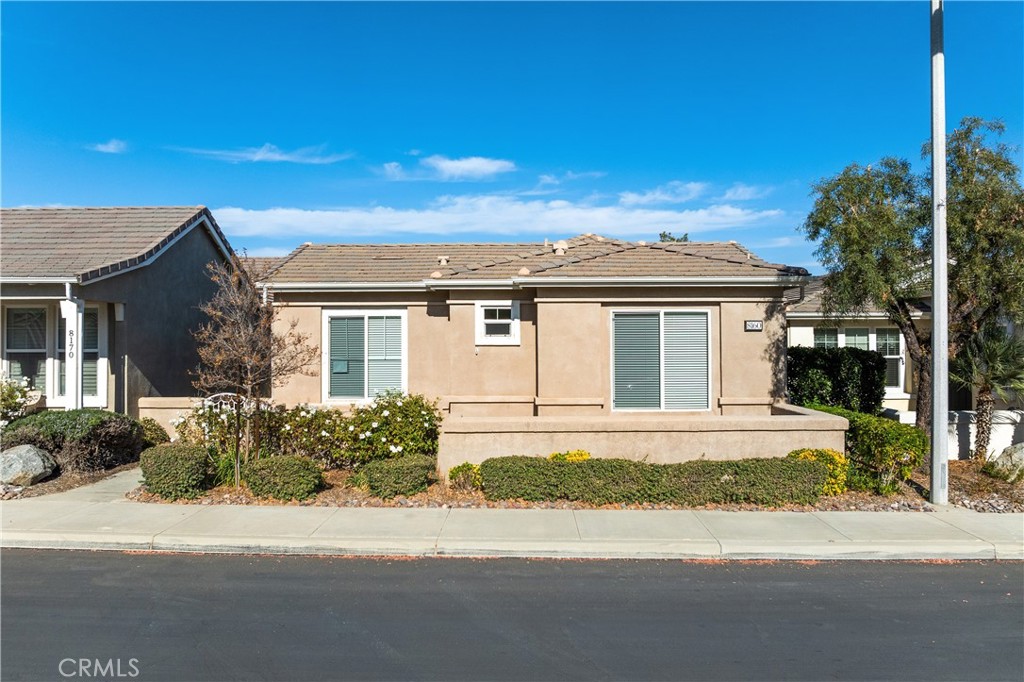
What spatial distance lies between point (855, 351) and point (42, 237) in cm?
1734

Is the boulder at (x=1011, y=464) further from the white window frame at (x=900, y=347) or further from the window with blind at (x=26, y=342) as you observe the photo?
the window with blind at (x=26, y=342)

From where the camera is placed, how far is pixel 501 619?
5672mm

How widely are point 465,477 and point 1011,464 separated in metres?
8.48

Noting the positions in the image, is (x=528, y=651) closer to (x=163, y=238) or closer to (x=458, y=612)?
(x=458, y=612)

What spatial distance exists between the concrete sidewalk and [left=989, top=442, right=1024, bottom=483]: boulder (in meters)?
1.78

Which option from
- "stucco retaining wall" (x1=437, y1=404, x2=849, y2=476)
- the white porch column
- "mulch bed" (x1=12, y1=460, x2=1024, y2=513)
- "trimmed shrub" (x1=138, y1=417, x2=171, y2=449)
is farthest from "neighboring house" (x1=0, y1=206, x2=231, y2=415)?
"stucco retaining wall" (x1=437, y1=404, x2=849, y2=476)

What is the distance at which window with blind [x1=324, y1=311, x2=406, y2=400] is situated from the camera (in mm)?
13344

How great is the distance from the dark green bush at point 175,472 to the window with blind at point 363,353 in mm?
4012

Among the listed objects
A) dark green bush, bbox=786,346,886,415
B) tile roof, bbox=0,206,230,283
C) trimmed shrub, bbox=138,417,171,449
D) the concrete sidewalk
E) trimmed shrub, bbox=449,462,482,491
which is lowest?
the concrete sidewalk

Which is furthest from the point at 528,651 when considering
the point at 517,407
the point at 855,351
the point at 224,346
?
the point at 855,351

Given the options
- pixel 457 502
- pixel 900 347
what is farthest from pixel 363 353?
pixel 900 347

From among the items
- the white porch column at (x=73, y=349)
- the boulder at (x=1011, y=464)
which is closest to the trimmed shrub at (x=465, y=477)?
the white porch column at (x=73, y=349)

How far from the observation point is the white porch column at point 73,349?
1187 cm

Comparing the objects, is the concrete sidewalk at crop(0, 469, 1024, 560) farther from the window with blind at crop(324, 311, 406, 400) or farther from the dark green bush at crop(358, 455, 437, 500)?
the window with blind at crop(324, 311, 406, 400)
